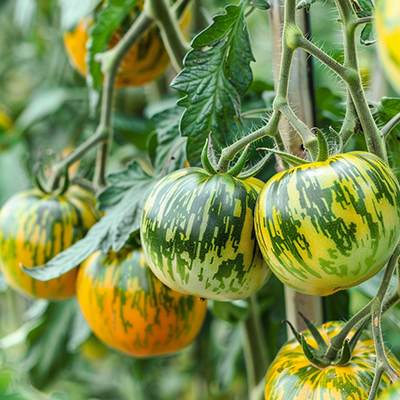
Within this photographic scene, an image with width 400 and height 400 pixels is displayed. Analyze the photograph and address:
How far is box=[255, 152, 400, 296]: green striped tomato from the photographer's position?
374 mm

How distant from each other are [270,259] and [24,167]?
3.30 ft

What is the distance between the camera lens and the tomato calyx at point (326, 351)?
0.46 m

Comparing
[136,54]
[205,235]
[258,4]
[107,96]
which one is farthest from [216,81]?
[136,54]

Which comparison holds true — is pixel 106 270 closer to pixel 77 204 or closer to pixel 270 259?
pixel 77 204

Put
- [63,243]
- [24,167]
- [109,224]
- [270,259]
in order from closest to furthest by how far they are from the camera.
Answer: [270,259] → [109,224] → [63,243] → [24,167]

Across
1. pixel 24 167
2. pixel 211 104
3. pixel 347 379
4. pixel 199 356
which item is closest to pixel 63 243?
pixel 211 104

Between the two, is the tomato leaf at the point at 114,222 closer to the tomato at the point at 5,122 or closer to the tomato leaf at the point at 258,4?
the tomato leaf at the point at 258,4

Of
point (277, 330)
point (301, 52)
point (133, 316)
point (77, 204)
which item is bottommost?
point (277, 330)

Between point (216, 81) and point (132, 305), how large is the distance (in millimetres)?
324

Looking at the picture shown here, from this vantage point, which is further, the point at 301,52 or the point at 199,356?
the point at 199,356

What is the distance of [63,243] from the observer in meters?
0.74

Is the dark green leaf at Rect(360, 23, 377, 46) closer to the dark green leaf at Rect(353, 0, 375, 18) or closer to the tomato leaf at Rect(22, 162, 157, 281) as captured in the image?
the dark green leaf at Rect(353, 0, 375, 18)

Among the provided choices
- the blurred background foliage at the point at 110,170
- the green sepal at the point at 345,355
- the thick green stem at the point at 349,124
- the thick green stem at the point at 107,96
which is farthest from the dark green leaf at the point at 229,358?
the thick green stem at the point at 349,124

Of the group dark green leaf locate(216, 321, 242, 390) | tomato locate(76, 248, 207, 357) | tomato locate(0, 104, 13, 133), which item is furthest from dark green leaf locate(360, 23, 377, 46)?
tomato locate(0, 104, 13, 133)
